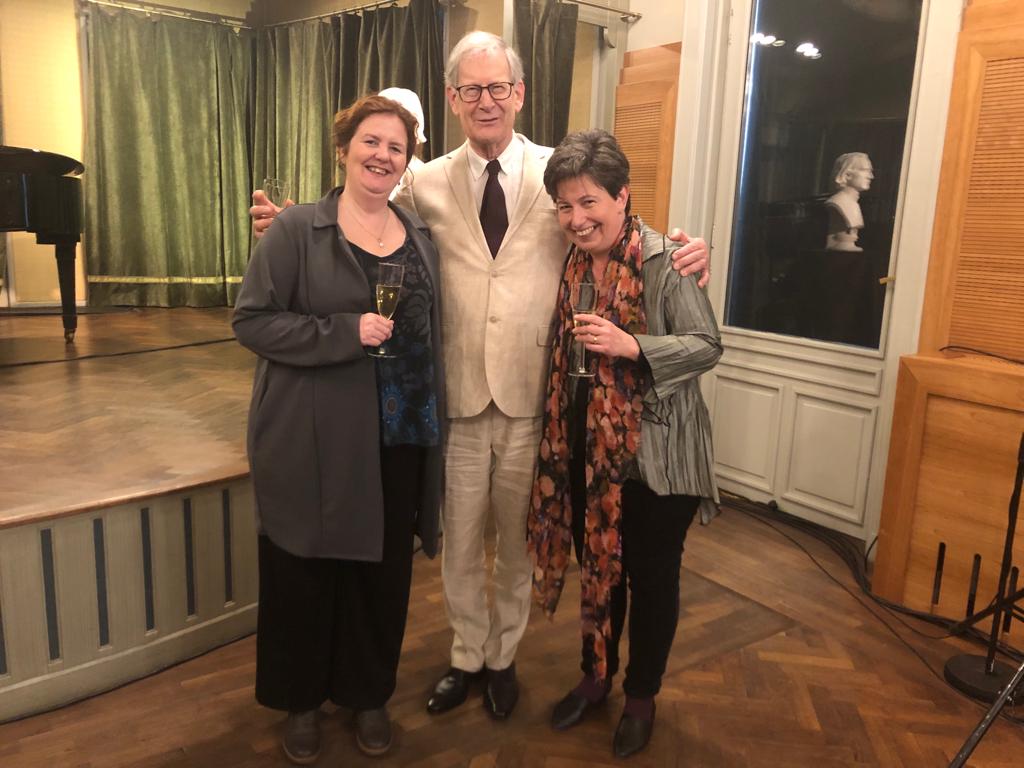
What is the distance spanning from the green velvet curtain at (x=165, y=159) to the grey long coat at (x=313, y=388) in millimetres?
5530

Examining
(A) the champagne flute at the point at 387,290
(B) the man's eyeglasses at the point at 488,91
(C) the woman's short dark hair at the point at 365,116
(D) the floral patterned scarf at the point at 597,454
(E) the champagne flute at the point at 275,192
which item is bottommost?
(D) the floral patterned scarf at the point at 597,454

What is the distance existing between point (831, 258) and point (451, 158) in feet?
7.15

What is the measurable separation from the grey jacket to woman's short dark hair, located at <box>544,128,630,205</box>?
0.16 meters

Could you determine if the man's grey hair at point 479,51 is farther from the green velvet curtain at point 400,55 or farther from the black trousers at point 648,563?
the green velvet curtain at point 400,55

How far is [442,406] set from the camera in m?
1.85

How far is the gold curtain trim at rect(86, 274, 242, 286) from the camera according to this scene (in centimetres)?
652

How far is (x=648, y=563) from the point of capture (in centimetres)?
184

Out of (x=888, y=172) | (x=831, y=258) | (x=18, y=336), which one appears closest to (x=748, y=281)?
(x=831, y=258)

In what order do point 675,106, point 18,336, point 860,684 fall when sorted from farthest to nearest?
point 18,336 → point 675,106 → point 860,684

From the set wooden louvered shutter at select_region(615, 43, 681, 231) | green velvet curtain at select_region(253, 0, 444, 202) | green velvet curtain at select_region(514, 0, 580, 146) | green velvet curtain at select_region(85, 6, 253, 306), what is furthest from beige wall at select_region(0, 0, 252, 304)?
wooden louvered shutter at select_region(615, 43, 681, 231)

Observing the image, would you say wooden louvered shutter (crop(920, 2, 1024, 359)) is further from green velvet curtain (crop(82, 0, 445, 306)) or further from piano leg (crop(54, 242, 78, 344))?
piano leg (crop(54, 242, 78, 344))

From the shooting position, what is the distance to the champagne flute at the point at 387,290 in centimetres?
159

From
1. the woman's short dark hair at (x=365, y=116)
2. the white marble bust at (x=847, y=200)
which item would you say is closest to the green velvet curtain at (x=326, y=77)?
the white marble bust at (x=847, y=200)

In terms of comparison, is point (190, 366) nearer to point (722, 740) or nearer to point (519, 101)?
point (519, 101)
